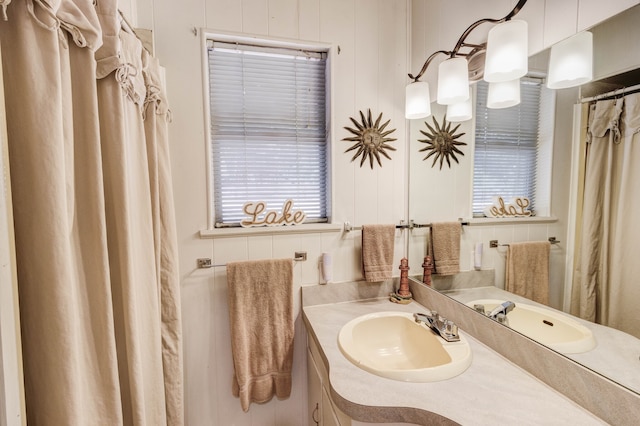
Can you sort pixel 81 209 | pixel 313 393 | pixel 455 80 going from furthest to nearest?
pixel 313 393, pixel 455 80, pixel 81 209

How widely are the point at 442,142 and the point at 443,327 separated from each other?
901mm

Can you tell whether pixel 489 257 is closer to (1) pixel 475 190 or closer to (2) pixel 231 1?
(1) pixel 475 190

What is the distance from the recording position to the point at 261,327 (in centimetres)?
135

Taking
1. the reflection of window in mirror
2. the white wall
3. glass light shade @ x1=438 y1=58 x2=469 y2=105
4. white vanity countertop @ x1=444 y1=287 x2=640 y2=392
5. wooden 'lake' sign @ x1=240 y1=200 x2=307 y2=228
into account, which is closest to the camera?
white vanity countertop @ x1=444 y1=287 x2=640 y2=392

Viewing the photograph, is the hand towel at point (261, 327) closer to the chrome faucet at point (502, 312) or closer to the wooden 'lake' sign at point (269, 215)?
the wooden 'lake' sign at point (269, 215)

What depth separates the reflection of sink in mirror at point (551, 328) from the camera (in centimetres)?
77

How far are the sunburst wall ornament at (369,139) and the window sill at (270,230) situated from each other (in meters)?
0.40

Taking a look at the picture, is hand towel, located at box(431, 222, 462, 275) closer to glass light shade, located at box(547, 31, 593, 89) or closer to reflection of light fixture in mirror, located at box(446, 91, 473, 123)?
reflection of light fixture in mirror, located at box(446, 91, 473, 123)

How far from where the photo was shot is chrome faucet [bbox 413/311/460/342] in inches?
40.6

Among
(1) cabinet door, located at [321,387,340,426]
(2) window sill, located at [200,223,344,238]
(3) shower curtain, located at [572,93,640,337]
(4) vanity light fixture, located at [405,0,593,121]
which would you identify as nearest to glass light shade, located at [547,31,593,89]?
(4) vanity light fixture, located at [405,0,593,121]

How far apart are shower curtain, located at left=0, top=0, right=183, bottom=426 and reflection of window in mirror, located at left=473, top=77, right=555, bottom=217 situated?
1277 mm

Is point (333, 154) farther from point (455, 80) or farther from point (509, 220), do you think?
point (509, 220)

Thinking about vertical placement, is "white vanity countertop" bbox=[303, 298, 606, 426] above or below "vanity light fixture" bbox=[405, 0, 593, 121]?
below

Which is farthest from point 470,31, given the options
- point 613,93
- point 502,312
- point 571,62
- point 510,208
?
point 502,312
